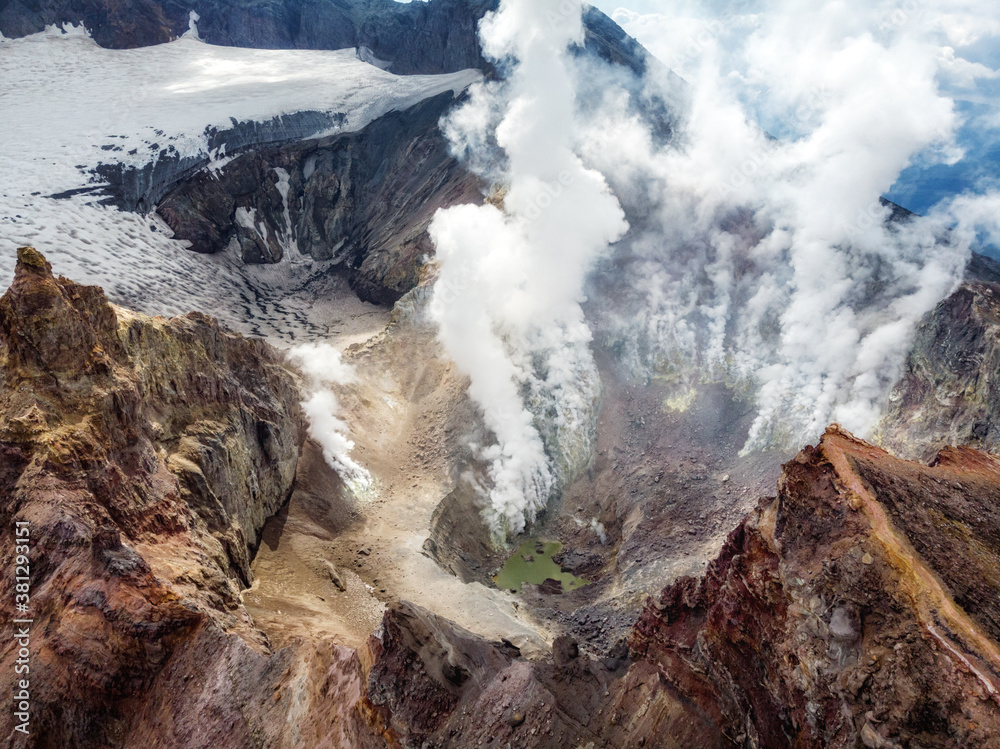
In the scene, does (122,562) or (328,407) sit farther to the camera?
(328,407)

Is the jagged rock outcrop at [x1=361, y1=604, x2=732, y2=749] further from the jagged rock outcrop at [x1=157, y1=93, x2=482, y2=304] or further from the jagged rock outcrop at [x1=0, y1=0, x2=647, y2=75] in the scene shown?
the jagged rock outcrop at [x1=0, y1=0, x2=647, y2=75]

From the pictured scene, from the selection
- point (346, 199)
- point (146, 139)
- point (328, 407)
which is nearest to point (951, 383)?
point (328, 407)

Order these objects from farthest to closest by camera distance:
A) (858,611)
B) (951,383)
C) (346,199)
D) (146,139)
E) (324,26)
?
1. (324,26)
2. (346,199)
3. (146,139)
4. (951,383)
5. (858,611)

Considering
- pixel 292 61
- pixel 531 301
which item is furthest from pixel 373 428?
pixel 292 61

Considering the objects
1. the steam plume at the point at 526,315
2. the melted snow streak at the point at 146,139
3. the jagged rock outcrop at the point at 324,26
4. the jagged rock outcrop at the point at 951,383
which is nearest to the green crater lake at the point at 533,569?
the steam plume at the point at 526,315

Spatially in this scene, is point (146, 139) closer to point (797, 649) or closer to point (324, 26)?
point (324, 26)

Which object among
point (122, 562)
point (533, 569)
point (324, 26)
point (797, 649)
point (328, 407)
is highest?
point (324, 26)

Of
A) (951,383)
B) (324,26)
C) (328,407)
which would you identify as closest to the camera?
(951,383)

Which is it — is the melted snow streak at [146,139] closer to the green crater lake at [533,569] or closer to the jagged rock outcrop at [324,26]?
the jagged rock outcrop at [324,26]
